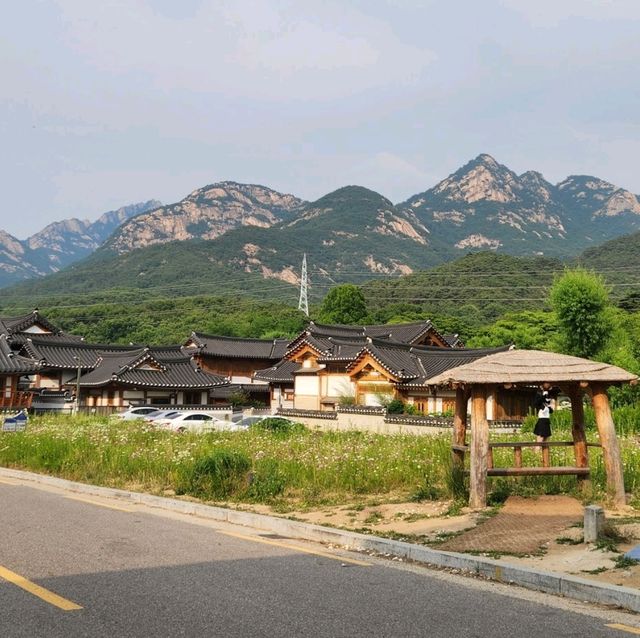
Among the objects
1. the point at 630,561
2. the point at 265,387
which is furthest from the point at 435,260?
the point at 630,561

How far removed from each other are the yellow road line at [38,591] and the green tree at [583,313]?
36095mm

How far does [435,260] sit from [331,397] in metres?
121

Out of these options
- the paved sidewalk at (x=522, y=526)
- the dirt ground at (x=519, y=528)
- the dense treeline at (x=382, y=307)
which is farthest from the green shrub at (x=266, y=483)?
the dense treeline at (x=382, y=307)

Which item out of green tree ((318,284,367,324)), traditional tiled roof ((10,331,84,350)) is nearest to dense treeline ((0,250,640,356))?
green tree ((318,284,367,324))

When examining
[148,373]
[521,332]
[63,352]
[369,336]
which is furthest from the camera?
[521,332]

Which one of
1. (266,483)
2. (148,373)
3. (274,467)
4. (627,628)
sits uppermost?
(148,373)

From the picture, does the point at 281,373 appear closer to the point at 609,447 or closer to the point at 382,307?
the point at 382,307

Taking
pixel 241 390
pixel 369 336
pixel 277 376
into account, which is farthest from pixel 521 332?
pixel 241 390

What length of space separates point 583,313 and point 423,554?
33504mm

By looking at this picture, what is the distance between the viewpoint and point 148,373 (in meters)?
49.0

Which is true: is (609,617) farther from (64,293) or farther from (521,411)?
(64,293)

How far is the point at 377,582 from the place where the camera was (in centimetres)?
719

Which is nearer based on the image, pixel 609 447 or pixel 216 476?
pixel 609 447

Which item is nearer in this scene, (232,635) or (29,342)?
(232,635)
